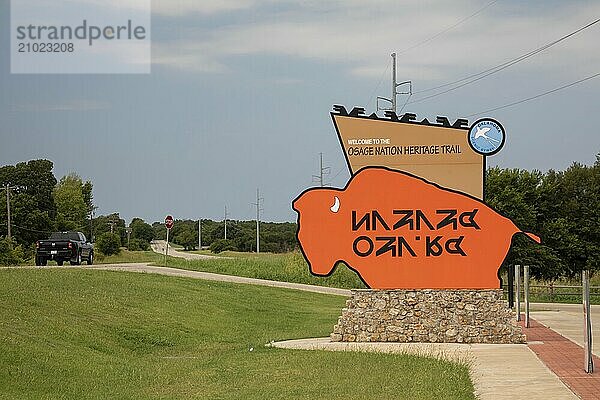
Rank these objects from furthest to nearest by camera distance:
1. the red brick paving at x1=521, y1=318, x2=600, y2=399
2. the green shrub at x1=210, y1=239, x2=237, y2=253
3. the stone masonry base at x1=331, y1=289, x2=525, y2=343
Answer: the green shrub at x1=210, y1=239, x2=237, y2=253, the stone masonry base at x1=331, y1=289, x2=525, y2=343, the red brick paving at x1=521, y1=318, x2=600, y2=399

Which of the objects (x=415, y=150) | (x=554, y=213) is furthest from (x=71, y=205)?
(x=415, y=150)

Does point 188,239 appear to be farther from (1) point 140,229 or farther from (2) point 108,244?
(2) point 108,244

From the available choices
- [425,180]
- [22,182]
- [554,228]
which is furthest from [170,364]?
[22,182]

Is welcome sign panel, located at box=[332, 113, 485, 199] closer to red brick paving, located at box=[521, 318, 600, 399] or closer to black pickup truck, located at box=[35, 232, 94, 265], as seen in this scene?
red brick paving, located at box=[521, 318, 600, 399]

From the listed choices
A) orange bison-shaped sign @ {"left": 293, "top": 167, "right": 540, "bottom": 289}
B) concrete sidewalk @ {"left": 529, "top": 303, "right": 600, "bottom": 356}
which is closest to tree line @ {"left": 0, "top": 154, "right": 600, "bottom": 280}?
concrete sidewalk @ {"left": 529, "top": 303, "right": 600, "bottom": 356}

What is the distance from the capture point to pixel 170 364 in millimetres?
17016

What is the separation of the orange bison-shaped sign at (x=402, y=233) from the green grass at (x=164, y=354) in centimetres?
296

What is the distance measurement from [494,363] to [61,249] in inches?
1183

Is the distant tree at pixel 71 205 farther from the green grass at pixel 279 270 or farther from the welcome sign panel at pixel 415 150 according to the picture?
the welcome sign panel at pixel 415 150

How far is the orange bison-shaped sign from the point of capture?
2042cm

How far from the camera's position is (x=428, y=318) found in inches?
802

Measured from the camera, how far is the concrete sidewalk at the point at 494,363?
43.4 feet

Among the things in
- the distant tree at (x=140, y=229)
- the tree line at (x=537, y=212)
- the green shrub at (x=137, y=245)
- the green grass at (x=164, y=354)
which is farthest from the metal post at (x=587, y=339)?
the distant tree at (x=140, y=229)

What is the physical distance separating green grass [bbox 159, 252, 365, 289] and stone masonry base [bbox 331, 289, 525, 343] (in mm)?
23019
